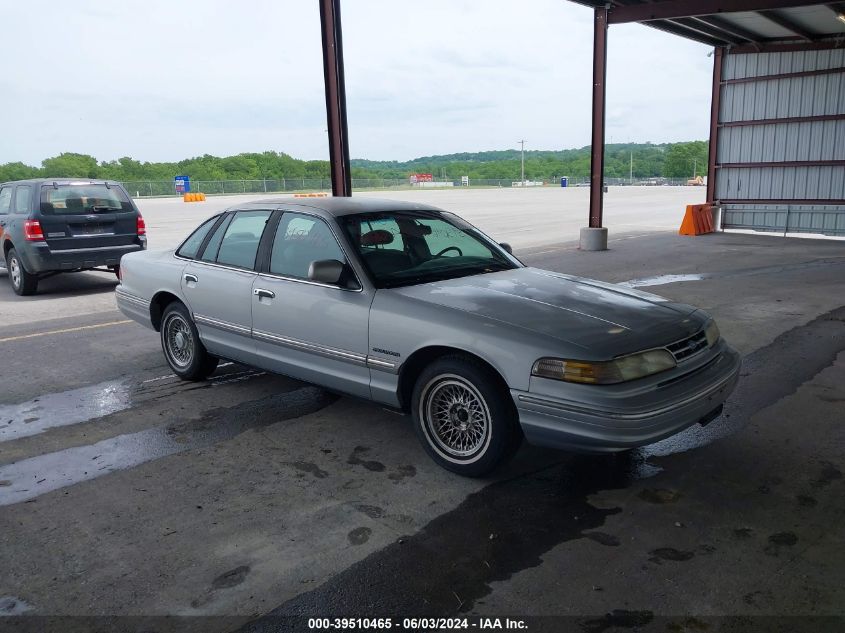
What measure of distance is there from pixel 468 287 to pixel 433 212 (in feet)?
3.90

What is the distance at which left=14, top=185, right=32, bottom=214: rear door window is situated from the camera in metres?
10.6

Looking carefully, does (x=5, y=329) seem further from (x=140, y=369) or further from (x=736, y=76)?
(x=736, y=76)

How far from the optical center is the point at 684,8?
586 inches

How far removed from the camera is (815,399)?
5.38 m

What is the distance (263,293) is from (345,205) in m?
0.88

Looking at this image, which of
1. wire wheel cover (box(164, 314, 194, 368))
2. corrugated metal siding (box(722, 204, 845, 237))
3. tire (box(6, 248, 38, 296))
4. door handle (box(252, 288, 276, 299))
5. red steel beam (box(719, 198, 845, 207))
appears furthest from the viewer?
corrugated metal siding (box(722, 204, 845, 237))

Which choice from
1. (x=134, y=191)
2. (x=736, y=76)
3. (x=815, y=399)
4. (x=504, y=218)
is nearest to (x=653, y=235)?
(x=736, y=76)

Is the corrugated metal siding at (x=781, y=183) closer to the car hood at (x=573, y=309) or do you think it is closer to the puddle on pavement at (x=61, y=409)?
the car hood at (x=573, y=309)

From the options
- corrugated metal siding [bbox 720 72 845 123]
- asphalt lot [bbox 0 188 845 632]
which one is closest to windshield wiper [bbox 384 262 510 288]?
asphalt lot [bbox 0 188 845 632]

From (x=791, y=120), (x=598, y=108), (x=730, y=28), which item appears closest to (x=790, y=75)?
(x=791, y=120)

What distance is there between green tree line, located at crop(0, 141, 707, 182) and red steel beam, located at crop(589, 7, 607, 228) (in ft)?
141

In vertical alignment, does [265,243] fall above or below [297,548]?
above

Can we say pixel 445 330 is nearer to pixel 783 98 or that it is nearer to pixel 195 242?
pixel 195 242

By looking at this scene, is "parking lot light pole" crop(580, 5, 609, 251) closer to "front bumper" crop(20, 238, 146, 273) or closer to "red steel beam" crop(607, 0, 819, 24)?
"red steel beam" crop(607, 0, 819, 24)
